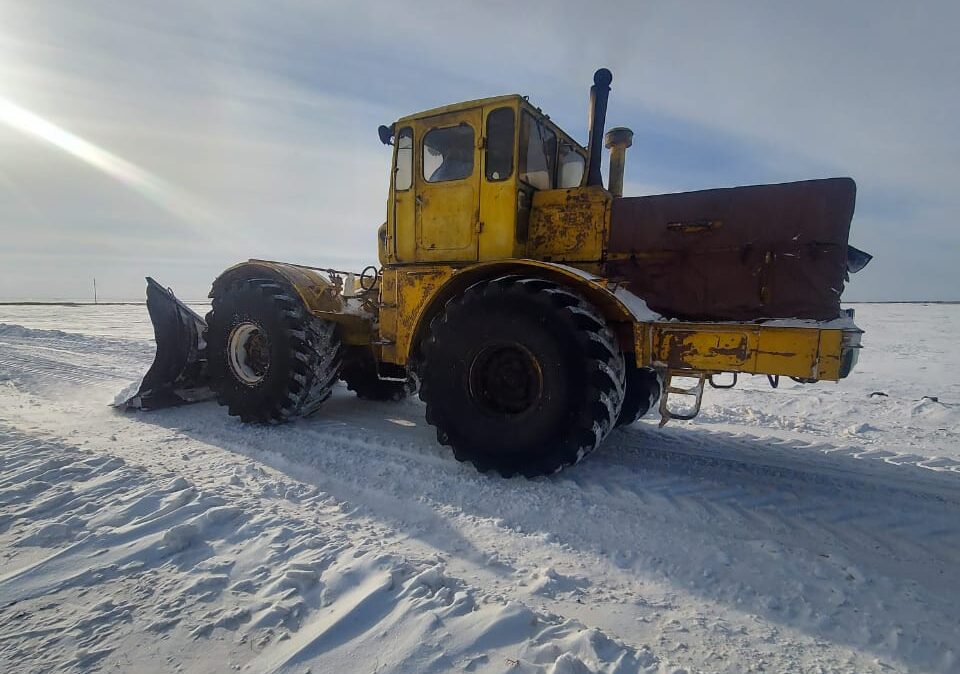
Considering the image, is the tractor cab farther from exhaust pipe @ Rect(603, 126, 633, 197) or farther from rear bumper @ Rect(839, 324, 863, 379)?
rear bumper @ Rect(839, 324, 863, 379)

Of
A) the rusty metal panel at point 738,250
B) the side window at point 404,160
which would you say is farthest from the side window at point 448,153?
the rusty metal panel at point 738,250

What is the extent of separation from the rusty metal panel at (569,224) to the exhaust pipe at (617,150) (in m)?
1.37

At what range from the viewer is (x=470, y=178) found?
437 centimetres

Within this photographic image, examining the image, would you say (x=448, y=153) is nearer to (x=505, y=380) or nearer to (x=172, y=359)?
(x=505, y=380)

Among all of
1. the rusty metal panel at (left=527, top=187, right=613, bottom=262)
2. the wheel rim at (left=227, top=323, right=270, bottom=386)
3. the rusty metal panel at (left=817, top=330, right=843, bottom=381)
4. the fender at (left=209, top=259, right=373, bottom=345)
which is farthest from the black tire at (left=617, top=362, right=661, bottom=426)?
the wheel rim at (left=227, top=323, right=270, bottom=386)

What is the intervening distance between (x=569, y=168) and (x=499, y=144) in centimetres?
106

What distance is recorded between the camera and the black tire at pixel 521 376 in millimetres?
3512

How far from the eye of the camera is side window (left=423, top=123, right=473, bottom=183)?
14.5ft

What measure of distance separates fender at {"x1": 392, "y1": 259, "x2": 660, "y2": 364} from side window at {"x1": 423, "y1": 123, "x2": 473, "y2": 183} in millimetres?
860

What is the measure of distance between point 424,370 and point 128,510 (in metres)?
2.14

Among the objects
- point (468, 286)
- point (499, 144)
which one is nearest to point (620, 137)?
point (499, 144)

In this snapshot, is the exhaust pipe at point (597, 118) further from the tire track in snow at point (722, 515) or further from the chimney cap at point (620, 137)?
the tire track in snow at point (722, 515)

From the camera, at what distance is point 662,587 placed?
241 cm

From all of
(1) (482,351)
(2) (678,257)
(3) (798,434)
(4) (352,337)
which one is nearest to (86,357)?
(4) (352,337)
